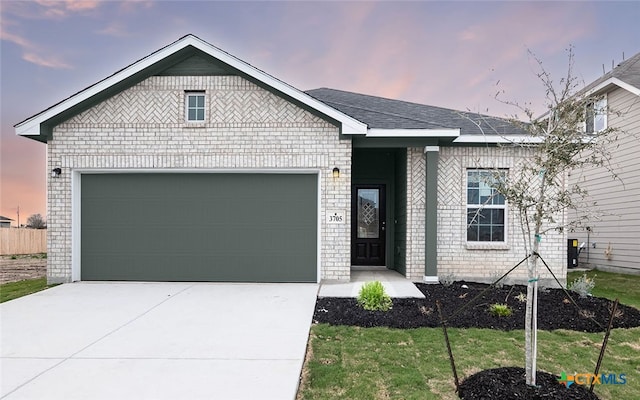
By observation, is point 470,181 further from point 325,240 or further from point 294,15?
point 294,15

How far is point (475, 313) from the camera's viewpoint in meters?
6.36

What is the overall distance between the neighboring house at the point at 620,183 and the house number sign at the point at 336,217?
7635 mm

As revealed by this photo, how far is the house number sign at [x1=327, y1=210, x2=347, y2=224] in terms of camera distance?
879cm

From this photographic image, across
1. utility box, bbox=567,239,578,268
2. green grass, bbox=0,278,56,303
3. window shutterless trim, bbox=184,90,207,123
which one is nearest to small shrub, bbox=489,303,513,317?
window shutterless trim, bbox=184,90,207,123

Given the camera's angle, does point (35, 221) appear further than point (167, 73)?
Yes

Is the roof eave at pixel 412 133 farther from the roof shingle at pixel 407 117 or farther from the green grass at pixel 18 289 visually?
the green grass at pixel 18 289

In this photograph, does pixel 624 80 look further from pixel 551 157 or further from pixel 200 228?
pixel 200 228

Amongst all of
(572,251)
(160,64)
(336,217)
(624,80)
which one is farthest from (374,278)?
(624,80)

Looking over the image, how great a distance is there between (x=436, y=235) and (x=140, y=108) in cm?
731

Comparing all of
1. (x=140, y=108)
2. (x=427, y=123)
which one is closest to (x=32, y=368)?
(x=140, y=108)

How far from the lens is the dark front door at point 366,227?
1155cm

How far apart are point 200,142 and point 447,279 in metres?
6.33

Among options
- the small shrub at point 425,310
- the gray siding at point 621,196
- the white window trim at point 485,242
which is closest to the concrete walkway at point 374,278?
the small shrub at point 425,310

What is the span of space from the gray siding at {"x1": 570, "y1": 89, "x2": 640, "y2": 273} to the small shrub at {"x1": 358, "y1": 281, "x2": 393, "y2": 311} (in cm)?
849
